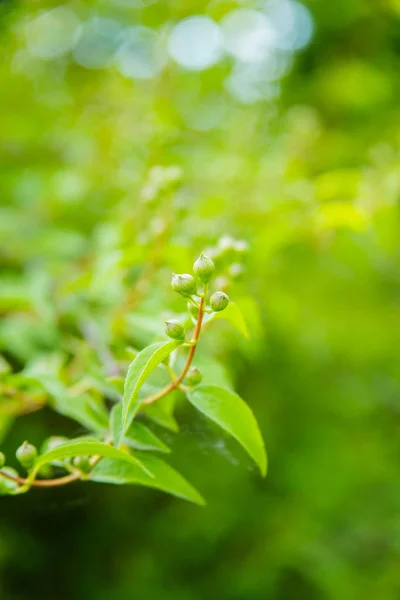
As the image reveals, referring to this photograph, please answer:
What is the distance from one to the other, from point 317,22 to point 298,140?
900mm

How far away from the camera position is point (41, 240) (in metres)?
1.95

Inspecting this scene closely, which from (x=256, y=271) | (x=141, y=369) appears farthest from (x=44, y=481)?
(x=256, y=271)

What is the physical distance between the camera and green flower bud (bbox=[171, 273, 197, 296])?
30.1 inches

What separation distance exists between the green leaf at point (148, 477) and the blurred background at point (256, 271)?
3.90 feet

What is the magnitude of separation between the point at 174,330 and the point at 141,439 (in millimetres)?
209

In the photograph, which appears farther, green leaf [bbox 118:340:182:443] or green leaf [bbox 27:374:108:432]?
green leaf [bbox 27:374:108:432]

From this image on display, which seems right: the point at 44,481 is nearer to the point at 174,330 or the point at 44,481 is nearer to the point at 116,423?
the point at 116,423

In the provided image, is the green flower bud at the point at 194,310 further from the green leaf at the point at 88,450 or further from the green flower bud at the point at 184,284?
the green leaf at the point at 88,450

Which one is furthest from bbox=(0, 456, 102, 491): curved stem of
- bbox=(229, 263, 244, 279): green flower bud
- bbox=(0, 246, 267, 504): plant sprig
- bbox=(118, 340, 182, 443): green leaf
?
bbox=(229, 263, 244, 279): green flower bud

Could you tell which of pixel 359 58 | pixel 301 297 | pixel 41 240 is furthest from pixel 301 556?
pixel 359 58

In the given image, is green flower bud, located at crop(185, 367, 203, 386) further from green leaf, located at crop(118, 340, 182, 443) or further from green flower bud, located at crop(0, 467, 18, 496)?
green flower bud, located at crop(0, 467, 18, 496)

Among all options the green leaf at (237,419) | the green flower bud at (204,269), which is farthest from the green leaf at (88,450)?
the green flower bud at (204,269)

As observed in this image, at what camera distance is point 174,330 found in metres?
0.75

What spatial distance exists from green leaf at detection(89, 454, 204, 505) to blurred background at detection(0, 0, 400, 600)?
3.90 ft
